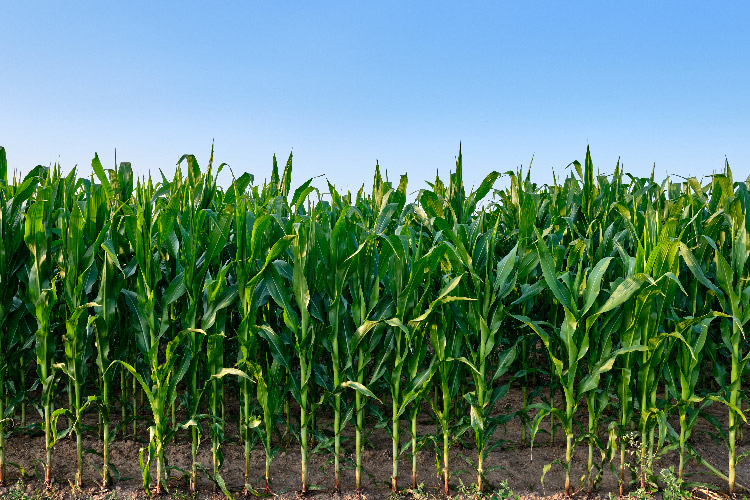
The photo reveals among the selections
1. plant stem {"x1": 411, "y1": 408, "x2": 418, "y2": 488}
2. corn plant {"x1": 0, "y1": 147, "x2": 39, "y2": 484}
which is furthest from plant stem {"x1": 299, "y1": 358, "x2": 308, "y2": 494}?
corn plant {"x1": 0, "y1": 147, "x2": 39, "y2": 484}

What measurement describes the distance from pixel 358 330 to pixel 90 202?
6.13 ft

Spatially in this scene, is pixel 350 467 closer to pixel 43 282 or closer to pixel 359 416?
pixel 359 416

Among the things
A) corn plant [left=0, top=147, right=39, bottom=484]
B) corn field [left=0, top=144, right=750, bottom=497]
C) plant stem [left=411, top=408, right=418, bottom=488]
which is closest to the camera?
corn field [left=0, top=144, right=750, bottom=497]

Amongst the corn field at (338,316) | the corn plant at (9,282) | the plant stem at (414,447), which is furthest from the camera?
the corn plant at (9,282)

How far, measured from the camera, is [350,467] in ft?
11.2

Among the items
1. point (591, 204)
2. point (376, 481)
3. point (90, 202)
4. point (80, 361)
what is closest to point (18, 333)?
point (80, 361)

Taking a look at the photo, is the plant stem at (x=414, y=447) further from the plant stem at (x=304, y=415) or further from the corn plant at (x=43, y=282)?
the corn plant at (x=43, y=282)

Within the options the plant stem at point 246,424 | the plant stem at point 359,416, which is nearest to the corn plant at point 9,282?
the plant stem at point 246,424

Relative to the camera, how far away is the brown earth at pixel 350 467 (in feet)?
11.5

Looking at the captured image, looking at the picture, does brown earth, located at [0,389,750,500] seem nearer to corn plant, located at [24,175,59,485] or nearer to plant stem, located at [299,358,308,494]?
plant stem, located at [299,358,308,494]

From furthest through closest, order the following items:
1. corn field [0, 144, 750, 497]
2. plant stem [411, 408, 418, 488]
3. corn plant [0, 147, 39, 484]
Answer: corn plant [0, 147, 39, 484]
plant stem [411, 408, 418, 488]
corn field [0, 144, 750, 497]

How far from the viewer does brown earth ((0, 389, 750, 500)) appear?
3510 millimetres

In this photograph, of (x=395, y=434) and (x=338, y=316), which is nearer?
(x=338, y=316)

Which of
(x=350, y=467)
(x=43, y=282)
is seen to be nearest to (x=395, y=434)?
(x=350, y=467)
